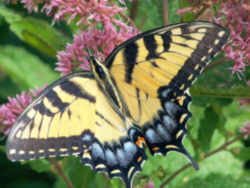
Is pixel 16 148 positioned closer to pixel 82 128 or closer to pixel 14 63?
pixel 82 128

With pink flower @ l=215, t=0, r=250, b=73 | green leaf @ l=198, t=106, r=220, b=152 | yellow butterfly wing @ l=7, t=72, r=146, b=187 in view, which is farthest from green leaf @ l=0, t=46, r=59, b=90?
pink flower @ l=215, t=0, r=250, b=73

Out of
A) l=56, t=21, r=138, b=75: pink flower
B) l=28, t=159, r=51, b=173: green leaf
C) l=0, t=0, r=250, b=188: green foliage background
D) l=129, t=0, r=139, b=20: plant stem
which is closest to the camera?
l=56, t=21, r=138, b=75: pink flower

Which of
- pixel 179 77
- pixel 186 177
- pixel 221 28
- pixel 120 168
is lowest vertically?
pixel 186 177

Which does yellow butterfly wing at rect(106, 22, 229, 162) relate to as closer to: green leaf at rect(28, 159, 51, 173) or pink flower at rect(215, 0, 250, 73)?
pink flower at rect(215, 0, 250, 73)

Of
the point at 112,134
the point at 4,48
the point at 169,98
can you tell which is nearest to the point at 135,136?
the point at 112,134

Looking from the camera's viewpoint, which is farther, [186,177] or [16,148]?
[186,177]

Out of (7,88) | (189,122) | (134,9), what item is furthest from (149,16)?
(7,88)
